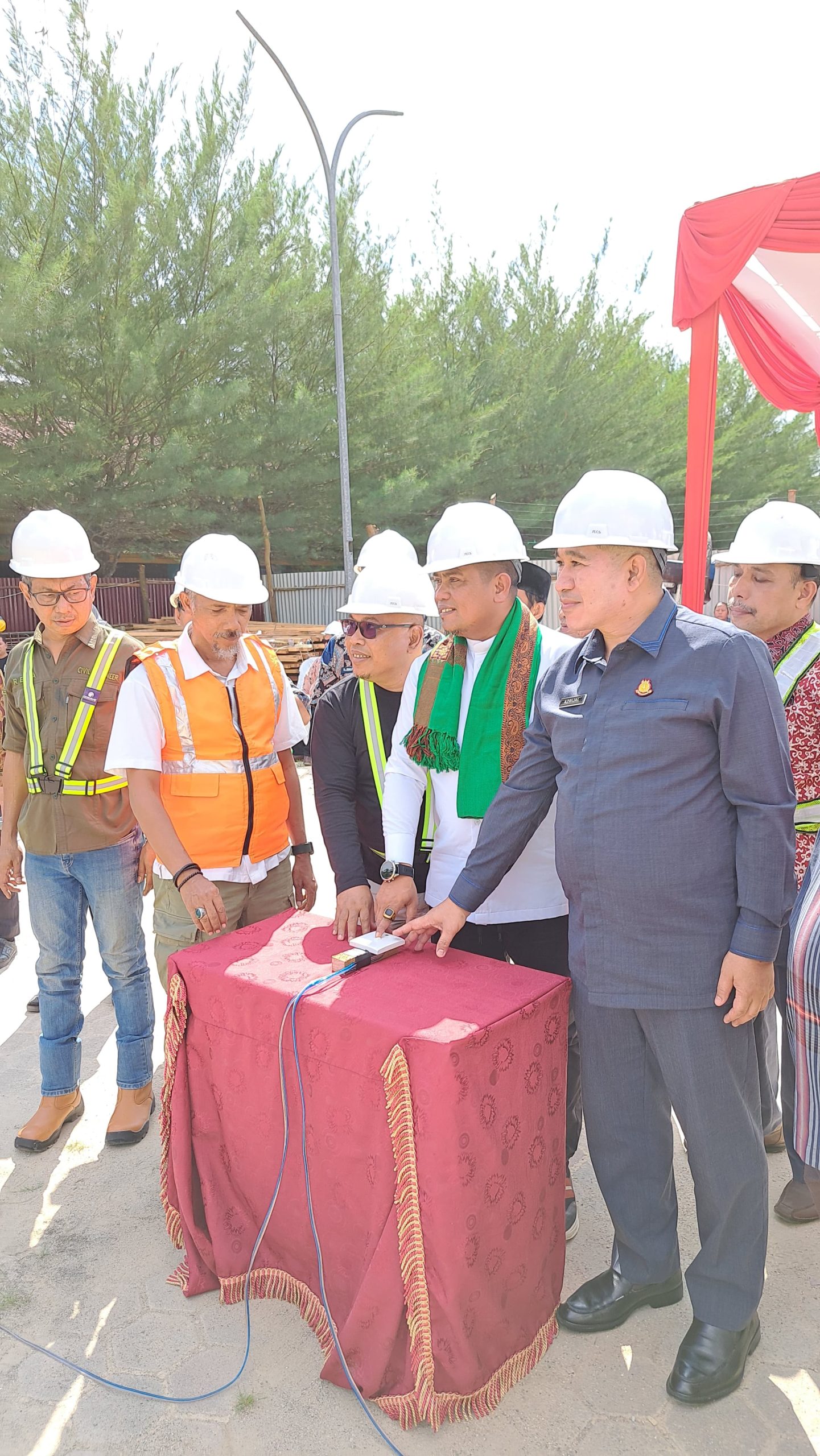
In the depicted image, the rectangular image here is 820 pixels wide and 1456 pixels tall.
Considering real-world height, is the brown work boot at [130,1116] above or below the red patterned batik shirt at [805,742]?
below

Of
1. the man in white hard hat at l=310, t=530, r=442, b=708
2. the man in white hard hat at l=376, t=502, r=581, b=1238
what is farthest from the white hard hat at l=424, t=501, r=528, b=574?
the man in white hard hat at l=310, t=530, r=442, b=708

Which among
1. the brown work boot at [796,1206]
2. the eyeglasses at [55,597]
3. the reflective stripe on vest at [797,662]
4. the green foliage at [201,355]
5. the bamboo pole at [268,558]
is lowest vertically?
the brown work boot at [796,1206]

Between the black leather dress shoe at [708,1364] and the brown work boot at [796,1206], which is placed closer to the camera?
the black leather dress shoe at [708,1364]

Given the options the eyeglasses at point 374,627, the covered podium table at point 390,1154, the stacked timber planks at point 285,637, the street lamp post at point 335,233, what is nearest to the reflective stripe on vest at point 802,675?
the covered podium table at point 390,1154

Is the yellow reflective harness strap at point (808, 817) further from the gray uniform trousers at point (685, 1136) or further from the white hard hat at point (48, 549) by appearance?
the white hard hat at point (48, 549)

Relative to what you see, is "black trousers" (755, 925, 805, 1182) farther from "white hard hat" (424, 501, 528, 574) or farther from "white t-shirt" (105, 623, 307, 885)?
"white t-shirt" (105, 623, 307, 885)

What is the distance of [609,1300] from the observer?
99.4 inches

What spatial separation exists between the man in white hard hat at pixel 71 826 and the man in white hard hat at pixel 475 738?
1.19m

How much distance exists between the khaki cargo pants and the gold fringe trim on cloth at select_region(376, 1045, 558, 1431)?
110 centimetres

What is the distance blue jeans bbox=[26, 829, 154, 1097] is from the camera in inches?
140

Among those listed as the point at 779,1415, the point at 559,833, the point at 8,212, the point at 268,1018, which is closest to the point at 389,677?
the point at 559,833

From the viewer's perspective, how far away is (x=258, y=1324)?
8.48 feet

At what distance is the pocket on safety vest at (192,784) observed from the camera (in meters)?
3.15

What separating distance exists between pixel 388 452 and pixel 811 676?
732 inches
